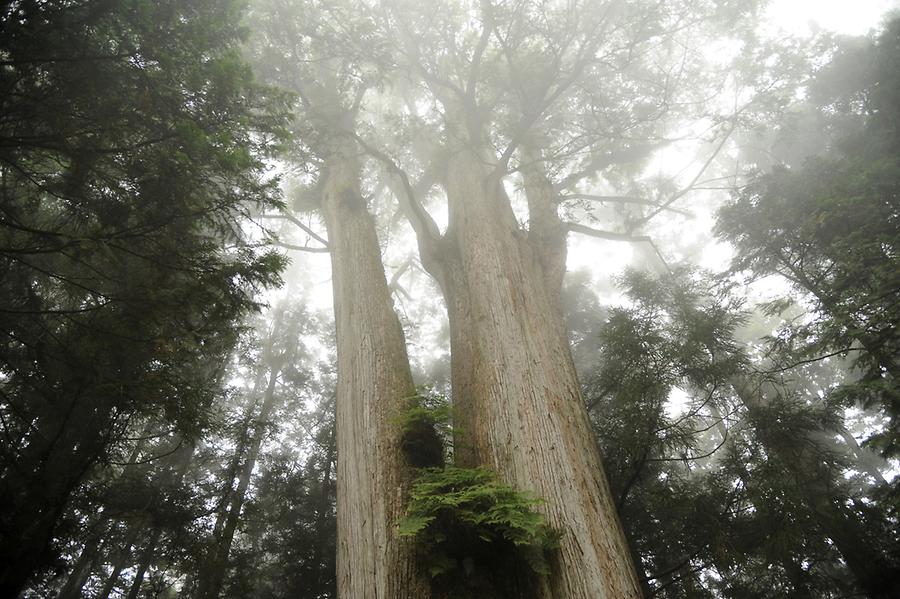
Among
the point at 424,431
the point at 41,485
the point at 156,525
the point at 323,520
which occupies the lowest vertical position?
the point at 424,431

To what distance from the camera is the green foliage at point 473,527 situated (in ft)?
9.66

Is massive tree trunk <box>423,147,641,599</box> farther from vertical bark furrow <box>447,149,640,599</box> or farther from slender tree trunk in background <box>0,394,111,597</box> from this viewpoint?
slender tree trunk in background <box>0,394,111,597</box>

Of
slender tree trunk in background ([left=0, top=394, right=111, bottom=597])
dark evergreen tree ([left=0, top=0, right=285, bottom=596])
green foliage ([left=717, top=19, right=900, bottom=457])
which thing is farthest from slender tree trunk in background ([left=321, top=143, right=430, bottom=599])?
green foliage ([left=717, top=19, right=900, bottom=457])

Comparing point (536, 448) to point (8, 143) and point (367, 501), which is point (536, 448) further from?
point (8, 143)

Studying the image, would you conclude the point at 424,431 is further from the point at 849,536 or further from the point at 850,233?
the point at 850,233

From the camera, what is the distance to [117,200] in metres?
4.16

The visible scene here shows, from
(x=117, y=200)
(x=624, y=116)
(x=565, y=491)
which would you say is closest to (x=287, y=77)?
(x=117, y=200)

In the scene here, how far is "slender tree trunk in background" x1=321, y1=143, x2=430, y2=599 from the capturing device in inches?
136

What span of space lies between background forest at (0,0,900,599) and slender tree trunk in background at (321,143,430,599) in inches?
1.3

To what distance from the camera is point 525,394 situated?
426 centimetres

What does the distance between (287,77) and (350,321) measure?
516 cm

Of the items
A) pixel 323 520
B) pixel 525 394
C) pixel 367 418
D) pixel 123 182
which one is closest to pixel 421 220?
pixel 367 418

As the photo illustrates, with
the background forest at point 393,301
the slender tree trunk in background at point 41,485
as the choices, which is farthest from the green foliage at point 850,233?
the slender tree trunk in background at point 41,485

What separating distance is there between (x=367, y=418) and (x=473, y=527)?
168cm
